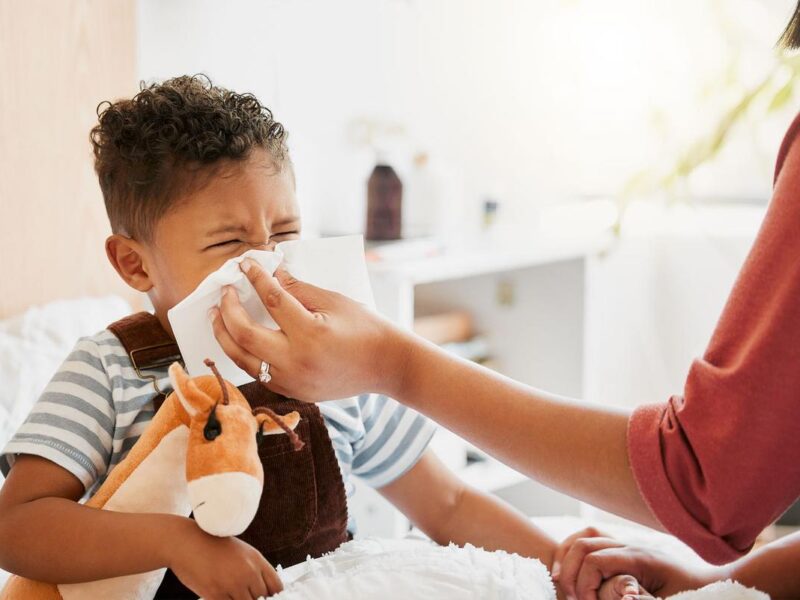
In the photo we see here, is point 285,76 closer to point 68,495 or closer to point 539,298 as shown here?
point 539,298

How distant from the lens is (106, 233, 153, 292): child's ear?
1051 mm

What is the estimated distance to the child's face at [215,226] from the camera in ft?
3.27

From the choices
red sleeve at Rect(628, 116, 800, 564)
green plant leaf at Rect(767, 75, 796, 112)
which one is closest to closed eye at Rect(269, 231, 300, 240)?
red sleeve at Rect(628, 116, 800, 564)

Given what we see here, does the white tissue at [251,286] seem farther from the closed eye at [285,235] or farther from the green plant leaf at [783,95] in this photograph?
the green plant leaf at [783,95]

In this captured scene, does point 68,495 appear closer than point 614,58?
Yes

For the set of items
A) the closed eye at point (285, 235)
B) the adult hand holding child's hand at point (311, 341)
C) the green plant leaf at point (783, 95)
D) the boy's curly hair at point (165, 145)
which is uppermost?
the green plant leaf at point (783, 95)

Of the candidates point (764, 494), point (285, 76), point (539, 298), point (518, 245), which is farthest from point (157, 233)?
point (539, 298)

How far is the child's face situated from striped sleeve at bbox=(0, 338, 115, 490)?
119 mm

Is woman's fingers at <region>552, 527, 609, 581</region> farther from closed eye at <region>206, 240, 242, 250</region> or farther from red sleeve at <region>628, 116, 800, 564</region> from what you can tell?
closed eye at <region>206, 240, 242, 250</region>

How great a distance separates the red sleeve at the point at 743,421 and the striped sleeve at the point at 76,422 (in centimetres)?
53

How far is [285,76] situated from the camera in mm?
1937

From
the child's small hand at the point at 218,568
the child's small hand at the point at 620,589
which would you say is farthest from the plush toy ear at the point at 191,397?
the child's small hand at the point at 620,589

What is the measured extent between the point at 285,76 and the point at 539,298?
0.79 meters

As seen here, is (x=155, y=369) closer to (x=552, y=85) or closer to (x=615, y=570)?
(x=615, y=570)
